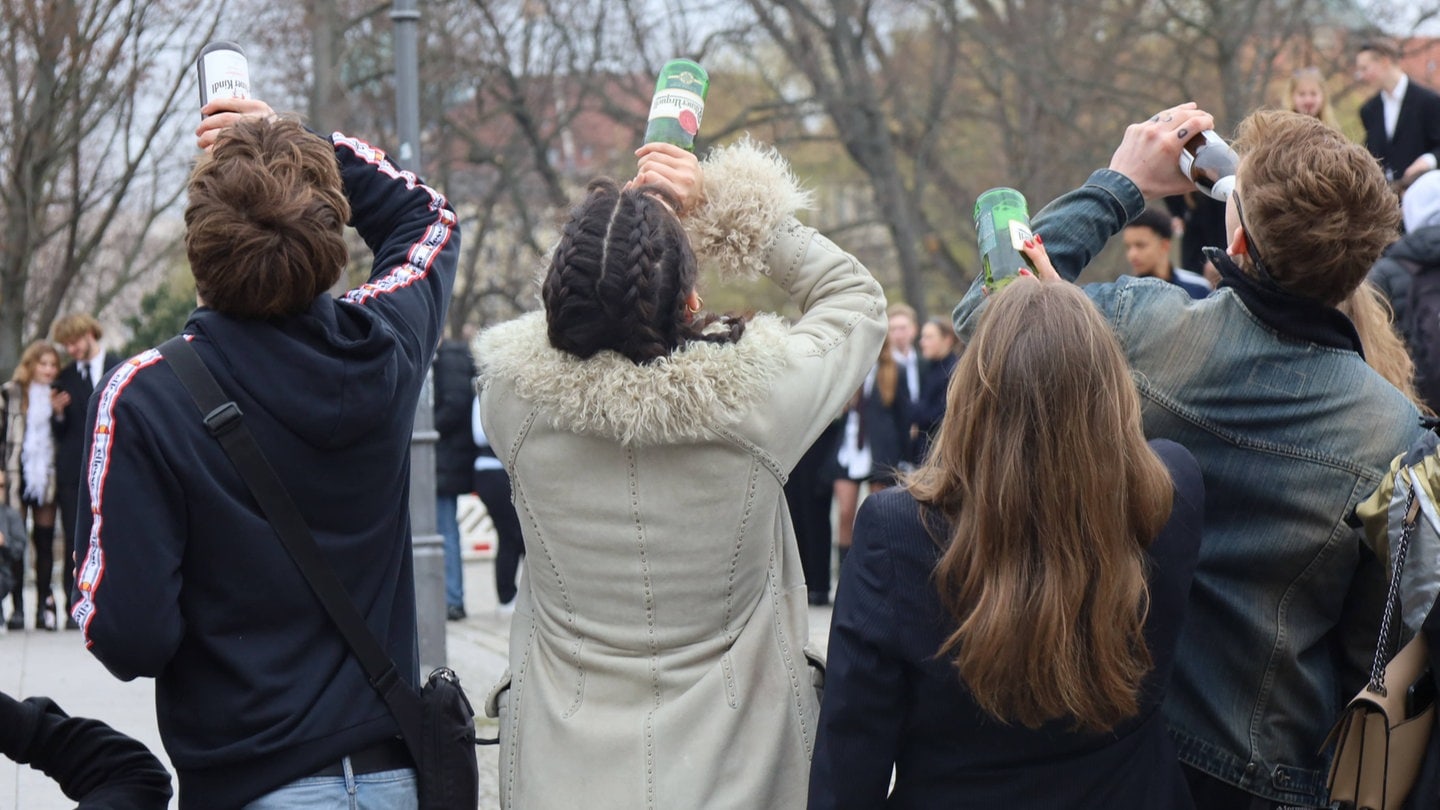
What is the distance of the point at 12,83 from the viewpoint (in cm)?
1309

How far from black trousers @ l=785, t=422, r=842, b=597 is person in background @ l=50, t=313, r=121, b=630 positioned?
15.1 feet

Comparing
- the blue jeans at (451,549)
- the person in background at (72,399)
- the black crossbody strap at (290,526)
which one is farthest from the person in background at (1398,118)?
the person in background at (72,399)

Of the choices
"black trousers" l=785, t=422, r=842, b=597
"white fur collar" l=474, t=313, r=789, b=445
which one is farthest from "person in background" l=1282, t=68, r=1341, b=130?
"white fur collar" l=474, t=313, r=789, b=445

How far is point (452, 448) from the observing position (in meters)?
10.4

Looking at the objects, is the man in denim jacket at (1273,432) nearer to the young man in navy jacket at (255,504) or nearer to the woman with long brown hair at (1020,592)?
the woman with long brown hair at (1020,592)

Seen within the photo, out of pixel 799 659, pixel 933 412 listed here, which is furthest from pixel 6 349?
pixel 799 659

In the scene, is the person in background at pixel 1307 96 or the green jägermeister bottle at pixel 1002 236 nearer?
the green jägermeister bottle at pixel 1002 236

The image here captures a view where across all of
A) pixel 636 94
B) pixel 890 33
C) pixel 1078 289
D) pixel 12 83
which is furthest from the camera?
pixel 890 33

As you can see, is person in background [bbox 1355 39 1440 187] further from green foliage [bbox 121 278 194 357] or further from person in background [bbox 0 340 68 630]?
green foliage [bbox 121 278 194 357]

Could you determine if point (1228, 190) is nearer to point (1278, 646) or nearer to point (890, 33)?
point (1278, 646)

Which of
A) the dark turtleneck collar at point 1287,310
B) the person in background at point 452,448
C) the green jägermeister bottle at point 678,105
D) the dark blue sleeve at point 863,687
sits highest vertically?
the green jägermeister bottle at point 678,105

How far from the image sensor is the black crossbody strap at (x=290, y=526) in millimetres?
2354

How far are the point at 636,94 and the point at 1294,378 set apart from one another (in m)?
17.6

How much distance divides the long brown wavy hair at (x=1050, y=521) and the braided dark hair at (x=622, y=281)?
0.55 m
